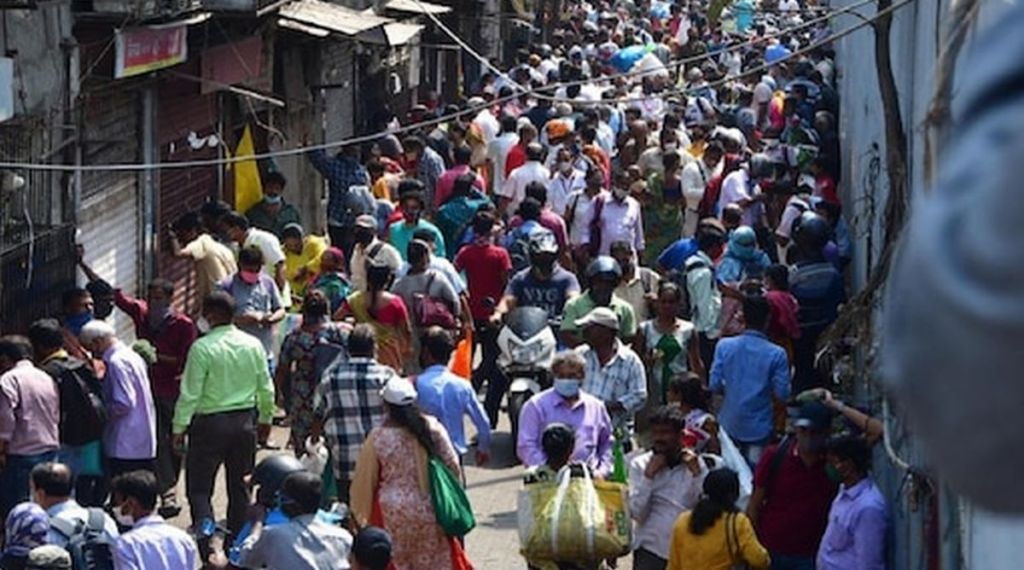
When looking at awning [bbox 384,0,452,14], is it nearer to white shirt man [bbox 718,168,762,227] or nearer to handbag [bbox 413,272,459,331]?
white shirt man [bbox 718,168,762,227]

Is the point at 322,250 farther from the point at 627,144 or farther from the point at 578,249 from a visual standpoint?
the point at 627,144

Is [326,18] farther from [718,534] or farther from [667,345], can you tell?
[718,534]

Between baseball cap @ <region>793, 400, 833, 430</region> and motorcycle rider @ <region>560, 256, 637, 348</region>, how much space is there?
2926 mm

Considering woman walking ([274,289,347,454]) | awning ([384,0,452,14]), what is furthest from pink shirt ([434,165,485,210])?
woman walking ([274,289,347,454])

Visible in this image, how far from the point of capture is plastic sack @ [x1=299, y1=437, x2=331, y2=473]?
9484 mm

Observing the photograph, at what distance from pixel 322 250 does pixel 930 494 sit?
6243mm

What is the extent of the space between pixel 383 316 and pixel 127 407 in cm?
177

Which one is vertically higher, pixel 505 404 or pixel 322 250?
pixel 322 250

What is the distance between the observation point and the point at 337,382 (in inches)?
356

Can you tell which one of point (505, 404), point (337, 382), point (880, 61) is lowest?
point (505, 404)

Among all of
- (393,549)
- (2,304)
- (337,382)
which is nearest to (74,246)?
(2,304)

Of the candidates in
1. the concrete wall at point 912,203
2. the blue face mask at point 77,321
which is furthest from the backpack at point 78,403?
the concrete wall at point 912,203

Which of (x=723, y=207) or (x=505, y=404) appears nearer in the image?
(x=505, y=404)

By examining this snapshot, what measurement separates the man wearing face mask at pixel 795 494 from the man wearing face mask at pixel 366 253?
4311 millimetres
